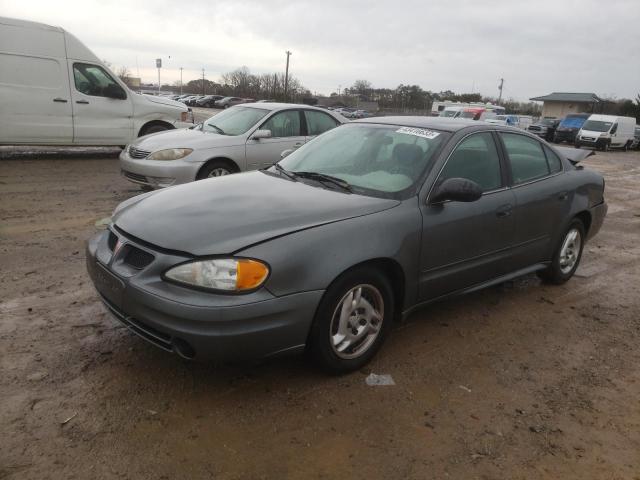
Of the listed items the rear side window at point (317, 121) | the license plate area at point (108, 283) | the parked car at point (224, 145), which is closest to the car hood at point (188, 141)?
the parked car at point (224, 145)

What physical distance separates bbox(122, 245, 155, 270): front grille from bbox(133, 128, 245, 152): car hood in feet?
14.9

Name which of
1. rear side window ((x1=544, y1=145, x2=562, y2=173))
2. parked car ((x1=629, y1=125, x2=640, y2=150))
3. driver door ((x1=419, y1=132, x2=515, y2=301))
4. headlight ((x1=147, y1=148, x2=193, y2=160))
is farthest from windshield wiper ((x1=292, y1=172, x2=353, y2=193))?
parked car ((x1=629, y1=125, x2=640, y2=150))

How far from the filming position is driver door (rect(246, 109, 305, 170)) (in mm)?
7711

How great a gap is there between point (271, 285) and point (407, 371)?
4.01 feet

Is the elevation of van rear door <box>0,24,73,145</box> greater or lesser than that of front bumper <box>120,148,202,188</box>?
greater

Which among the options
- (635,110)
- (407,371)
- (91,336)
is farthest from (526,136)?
(635,110)

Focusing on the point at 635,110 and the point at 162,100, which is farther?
the point at 635,110

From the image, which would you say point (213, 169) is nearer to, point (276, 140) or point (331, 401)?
point (276, 140)

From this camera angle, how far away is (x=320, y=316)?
295 cm

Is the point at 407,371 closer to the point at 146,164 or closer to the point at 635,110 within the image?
Answer: the point at 146,164

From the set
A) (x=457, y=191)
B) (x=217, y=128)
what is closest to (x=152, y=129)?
(x=217, y=128)

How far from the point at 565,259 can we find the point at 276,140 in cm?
448

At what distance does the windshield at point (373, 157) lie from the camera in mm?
3666

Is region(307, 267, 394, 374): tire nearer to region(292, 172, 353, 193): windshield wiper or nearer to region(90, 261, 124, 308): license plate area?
region(292, 172, 353, 193): windshield wiper
